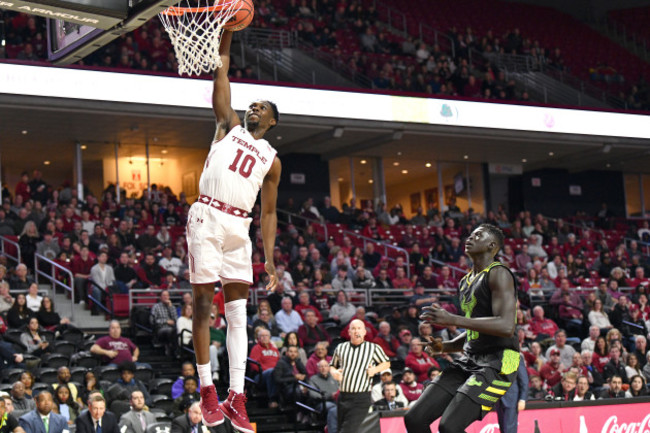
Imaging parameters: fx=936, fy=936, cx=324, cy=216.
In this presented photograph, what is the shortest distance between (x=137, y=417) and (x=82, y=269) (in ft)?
21.0

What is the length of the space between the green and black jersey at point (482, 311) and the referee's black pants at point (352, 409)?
356 centimetres

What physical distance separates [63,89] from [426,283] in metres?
8.77

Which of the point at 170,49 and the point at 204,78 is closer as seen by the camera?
the point at 204,78

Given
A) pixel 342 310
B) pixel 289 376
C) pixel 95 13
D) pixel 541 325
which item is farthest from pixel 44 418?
pixel 541 325

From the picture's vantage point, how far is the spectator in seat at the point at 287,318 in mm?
15914

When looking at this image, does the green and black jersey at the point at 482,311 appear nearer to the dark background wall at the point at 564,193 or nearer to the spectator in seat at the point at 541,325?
the spectator in seat at the point at 541,325

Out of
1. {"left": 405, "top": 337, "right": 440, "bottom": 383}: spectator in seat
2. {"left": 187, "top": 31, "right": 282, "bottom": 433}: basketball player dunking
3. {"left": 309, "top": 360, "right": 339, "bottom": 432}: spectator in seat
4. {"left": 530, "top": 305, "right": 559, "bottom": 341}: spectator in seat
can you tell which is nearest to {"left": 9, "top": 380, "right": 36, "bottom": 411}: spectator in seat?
{"left": 309, "top": 360, "right": 339, "bottom": 432}: spectator in seat

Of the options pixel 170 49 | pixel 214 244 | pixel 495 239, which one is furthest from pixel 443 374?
pixel 170 49

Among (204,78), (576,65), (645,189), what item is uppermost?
(576,65)

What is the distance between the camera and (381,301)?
779 inches

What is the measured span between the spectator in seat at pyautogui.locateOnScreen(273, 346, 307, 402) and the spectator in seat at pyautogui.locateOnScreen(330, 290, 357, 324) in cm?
332

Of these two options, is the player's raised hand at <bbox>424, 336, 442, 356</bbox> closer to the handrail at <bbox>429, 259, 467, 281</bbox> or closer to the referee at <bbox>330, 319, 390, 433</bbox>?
the referee at <bbox>330, 319, 390, 433</bbox>

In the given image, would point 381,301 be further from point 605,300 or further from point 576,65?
point 576,65

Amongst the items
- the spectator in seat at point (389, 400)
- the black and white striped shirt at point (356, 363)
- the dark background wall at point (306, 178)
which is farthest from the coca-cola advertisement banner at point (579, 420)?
the dark background wall at point (306, 178)
